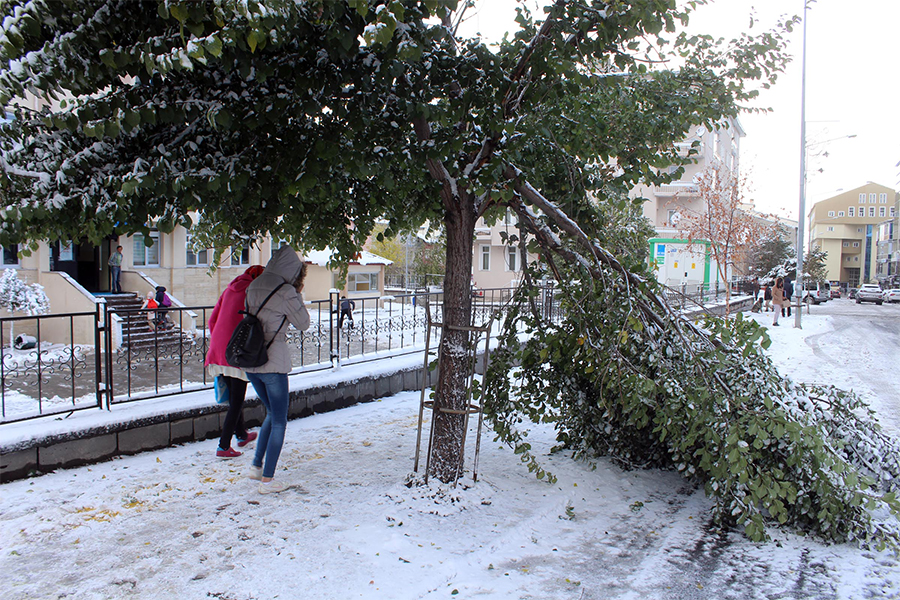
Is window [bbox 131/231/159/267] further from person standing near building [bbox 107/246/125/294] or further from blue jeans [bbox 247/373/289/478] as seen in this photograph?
blue jeans [bbox 247/373/289/478]

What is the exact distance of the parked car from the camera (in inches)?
1753

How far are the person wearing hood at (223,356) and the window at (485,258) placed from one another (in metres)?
38.8

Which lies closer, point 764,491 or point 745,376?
point 764,491

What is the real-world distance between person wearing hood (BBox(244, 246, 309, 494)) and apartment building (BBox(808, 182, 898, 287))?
100348mm

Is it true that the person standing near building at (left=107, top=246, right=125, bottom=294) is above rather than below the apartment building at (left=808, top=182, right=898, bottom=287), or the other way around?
below

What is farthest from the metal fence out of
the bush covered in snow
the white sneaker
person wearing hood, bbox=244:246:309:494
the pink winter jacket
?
the white sneaker

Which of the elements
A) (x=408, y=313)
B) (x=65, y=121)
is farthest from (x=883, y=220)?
(x=65, y=121)

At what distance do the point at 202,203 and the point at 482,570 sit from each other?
2739mm

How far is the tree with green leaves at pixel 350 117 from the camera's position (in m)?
2.73

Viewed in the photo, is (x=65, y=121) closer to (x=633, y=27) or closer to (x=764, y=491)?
(x=633, y=27)

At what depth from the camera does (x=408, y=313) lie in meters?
9.05

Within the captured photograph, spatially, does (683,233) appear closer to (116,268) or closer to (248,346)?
(116,268)

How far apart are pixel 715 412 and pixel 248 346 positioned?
11.0ft

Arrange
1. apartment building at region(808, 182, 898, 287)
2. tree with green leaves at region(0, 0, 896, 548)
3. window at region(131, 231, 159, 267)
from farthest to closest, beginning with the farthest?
1. apartment building at region(808, 182, 898, 287)
2. window at region(131, 231, 159, 267)
3. tree with green leaves at region(0, 0, 896, 548)
